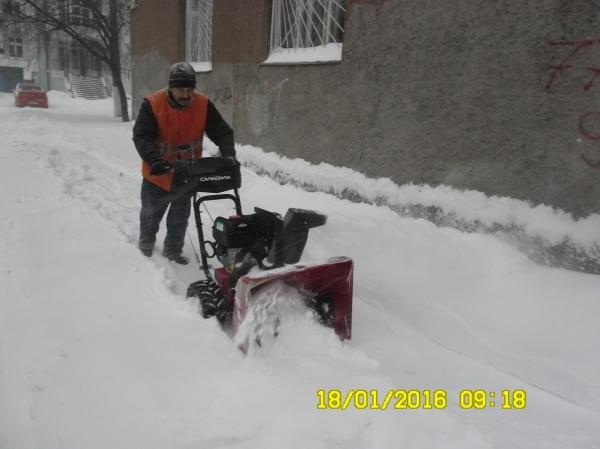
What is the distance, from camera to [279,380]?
93.4 inches

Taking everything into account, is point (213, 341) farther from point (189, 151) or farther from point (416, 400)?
point (189, 151)

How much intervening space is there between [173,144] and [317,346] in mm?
2192

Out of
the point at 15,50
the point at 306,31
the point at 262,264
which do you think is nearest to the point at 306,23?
the point at 306,31

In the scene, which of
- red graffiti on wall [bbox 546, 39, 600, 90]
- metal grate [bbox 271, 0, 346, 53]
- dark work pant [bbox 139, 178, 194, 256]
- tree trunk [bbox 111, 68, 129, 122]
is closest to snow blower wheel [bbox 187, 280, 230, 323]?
dark work pant [bbox 139, 178, 194, 256]

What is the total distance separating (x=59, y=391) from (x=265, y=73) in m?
5.75

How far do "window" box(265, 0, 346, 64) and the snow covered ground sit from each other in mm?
2297

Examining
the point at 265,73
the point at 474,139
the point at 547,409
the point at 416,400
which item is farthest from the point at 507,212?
the point at 265,73

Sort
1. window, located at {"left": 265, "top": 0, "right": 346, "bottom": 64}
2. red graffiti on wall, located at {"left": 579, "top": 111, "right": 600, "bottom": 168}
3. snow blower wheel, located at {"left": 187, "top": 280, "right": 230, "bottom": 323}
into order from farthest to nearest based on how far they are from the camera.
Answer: window, located at {"left": 265, "top": 0, "right": 346, "bottom": 64}
red graffiti on wall, located at {"left": 579, "top": 111, "right": 600, "bottom": 168}
snow blower wheel, located at {"left": 187, "top": 280, "right": 230, "bottom": 323}

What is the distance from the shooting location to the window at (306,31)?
231 inches

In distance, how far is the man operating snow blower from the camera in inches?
135

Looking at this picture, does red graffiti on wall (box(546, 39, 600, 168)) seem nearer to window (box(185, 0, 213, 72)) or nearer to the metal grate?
the metal grate

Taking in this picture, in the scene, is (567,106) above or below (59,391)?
above

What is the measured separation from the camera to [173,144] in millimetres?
3828
